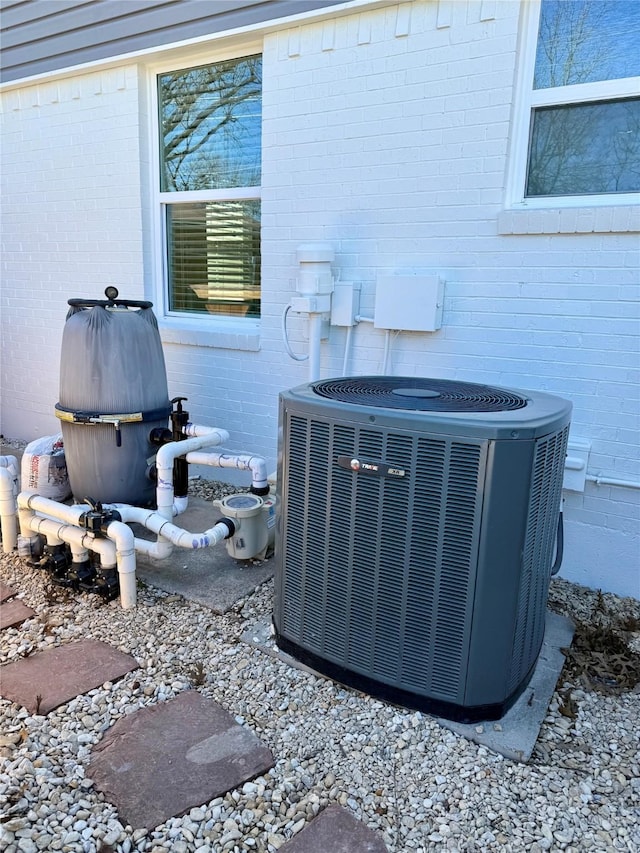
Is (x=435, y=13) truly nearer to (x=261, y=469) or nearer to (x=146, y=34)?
(x=146, y=34)

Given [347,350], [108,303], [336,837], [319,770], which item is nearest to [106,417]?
[108,303]

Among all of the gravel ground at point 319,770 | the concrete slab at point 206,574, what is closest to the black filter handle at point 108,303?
the concrete slab at point 206,574

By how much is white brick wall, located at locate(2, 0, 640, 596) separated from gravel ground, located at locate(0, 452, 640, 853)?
117 centimetres

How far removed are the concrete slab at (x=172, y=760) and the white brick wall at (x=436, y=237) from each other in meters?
1.77

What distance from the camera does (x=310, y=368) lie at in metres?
3.08

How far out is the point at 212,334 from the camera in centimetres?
358

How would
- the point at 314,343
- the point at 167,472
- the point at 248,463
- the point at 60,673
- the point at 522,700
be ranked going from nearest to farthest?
the point at 522,700 → the point at 60,673 → the point at 167,472 → the point at 248,463 → the point at 314,343

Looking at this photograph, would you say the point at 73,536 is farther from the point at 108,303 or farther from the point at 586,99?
the point at 586,99

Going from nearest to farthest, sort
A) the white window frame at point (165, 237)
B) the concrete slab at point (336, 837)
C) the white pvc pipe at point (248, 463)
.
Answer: the concrete slab at point (336, 837), the white pvc pipe at point (248, 463), the white window frame at point (165, 237)

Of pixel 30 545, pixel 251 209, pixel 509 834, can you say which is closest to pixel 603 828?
pixel 509 834

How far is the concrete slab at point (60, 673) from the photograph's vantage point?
1.85 m

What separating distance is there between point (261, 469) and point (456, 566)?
1.38 m

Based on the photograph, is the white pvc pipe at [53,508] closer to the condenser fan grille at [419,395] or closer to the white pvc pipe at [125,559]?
the white pvc pipe at [125,559]

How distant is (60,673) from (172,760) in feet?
1.98
